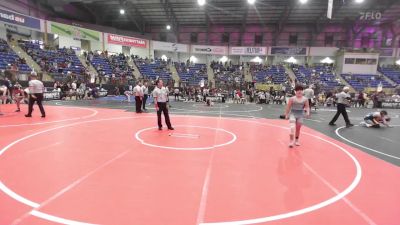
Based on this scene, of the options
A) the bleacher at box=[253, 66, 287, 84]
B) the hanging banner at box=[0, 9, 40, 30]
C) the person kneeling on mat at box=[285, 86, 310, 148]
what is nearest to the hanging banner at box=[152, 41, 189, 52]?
the bleacher at box=[253, 66, 287, 84]

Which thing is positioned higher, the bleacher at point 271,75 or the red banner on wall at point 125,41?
the red banner on wall at point 125,41

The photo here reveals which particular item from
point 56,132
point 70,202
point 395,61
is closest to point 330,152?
point 70,202

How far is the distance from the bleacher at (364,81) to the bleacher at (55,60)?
111 feet

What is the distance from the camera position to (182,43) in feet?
138

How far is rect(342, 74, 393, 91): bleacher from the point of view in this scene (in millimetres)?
35487

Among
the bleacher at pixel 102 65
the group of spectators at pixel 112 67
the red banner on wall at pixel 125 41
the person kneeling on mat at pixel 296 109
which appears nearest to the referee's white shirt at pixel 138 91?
the person kneeling on mat at pixel 296 109

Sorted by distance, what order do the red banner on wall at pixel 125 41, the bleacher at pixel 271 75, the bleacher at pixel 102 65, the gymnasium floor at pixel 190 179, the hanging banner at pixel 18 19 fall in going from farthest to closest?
the bleacher at pixel 271 75
the red banner on wall at pixel 125 41
the bleacher at pixel 102 65
the hanging banner at pixel 18 19
the gymnasium floor at pixel 190 179

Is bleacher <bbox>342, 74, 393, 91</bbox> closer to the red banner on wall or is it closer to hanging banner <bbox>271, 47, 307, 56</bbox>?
hanging banner <bbox>271, 47, 307, 56</bbox>

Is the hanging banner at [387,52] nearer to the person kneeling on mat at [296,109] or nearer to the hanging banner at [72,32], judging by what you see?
the hanging banner at [72,32]

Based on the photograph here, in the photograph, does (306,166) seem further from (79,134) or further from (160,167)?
(79,134)

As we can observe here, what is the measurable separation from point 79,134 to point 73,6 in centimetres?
3417

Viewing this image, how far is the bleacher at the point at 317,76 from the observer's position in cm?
3516

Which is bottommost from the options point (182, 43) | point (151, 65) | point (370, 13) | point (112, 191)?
point (112, 191)

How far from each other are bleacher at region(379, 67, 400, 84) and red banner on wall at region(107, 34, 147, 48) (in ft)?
112
